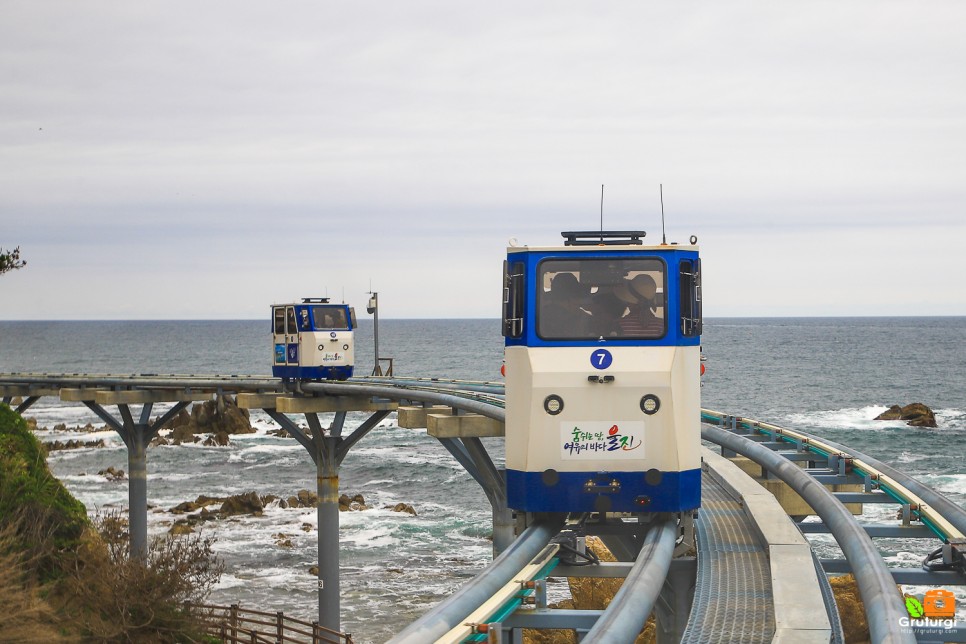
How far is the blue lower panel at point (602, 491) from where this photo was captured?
11.3 m

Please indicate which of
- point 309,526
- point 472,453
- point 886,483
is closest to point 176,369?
point 309,526

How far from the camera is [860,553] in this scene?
408 inches

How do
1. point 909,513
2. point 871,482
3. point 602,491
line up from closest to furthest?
point 602,491 → point 909,513 → point 871,482

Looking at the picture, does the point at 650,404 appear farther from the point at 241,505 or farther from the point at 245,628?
the point at 241,505

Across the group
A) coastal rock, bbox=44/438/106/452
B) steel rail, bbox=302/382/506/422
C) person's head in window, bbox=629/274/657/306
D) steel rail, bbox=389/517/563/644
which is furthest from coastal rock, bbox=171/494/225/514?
person's head in window, bbox=629/274/657/306

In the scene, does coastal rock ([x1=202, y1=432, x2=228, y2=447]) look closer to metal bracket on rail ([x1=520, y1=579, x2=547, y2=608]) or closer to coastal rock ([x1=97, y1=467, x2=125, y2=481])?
coastal rock ([x1=97, y1=467, x2=125, y2=481])

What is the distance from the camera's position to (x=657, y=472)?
11266 mm

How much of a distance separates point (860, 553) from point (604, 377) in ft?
9.40

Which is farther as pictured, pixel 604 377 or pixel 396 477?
pixel 396 477

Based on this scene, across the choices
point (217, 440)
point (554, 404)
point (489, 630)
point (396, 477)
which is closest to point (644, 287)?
point (554, 404)

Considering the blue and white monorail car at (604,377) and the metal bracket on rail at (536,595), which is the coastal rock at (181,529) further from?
the metal bracket on rail at (536,595)

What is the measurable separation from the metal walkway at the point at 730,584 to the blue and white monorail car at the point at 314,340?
→ 19646 mm

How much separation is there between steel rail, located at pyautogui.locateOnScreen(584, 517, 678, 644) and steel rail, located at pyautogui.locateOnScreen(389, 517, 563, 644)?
1011mm

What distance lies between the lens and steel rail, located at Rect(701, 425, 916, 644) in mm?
7901
